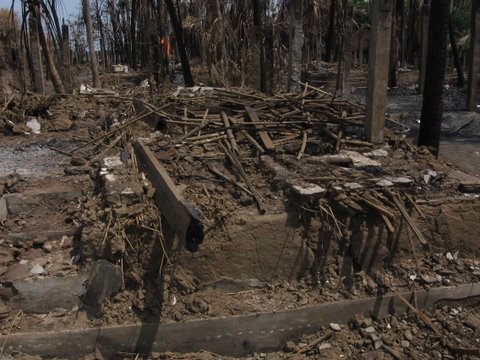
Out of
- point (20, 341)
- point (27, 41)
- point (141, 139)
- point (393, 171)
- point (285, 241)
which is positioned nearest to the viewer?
point (20, 341)

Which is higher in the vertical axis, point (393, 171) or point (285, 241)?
point (393, 171)

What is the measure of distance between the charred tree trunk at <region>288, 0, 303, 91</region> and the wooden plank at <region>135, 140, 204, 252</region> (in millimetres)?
4690

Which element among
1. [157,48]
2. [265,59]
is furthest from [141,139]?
[157,48]

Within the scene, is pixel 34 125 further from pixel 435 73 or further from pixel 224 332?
pixel 435 73

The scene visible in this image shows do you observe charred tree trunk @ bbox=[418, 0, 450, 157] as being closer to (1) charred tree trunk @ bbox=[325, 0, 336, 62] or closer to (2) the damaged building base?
(2) the damaged building base

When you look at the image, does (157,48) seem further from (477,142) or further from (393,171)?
(393,171)

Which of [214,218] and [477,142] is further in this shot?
[477,142]

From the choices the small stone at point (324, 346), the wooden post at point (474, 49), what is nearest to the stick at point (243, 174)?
the small stone at point (324, 346)

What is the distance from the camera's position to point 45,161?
7816 mm

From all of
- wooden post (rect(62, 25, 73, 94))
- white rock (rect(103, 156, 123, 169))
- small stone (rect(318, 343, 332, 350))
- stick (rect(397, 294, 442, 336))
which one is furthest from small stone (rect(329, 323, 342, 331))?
wooden post (rect(62, 25, 73, 94))

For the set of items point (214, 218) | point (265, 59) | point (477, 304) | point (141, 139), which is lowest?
point (477, 304)

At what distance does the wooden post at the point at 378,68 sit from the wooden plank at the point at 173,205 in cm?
273

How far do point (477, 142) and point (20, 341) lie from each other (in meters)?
8.21

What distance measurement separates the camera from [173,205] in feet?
13.8
